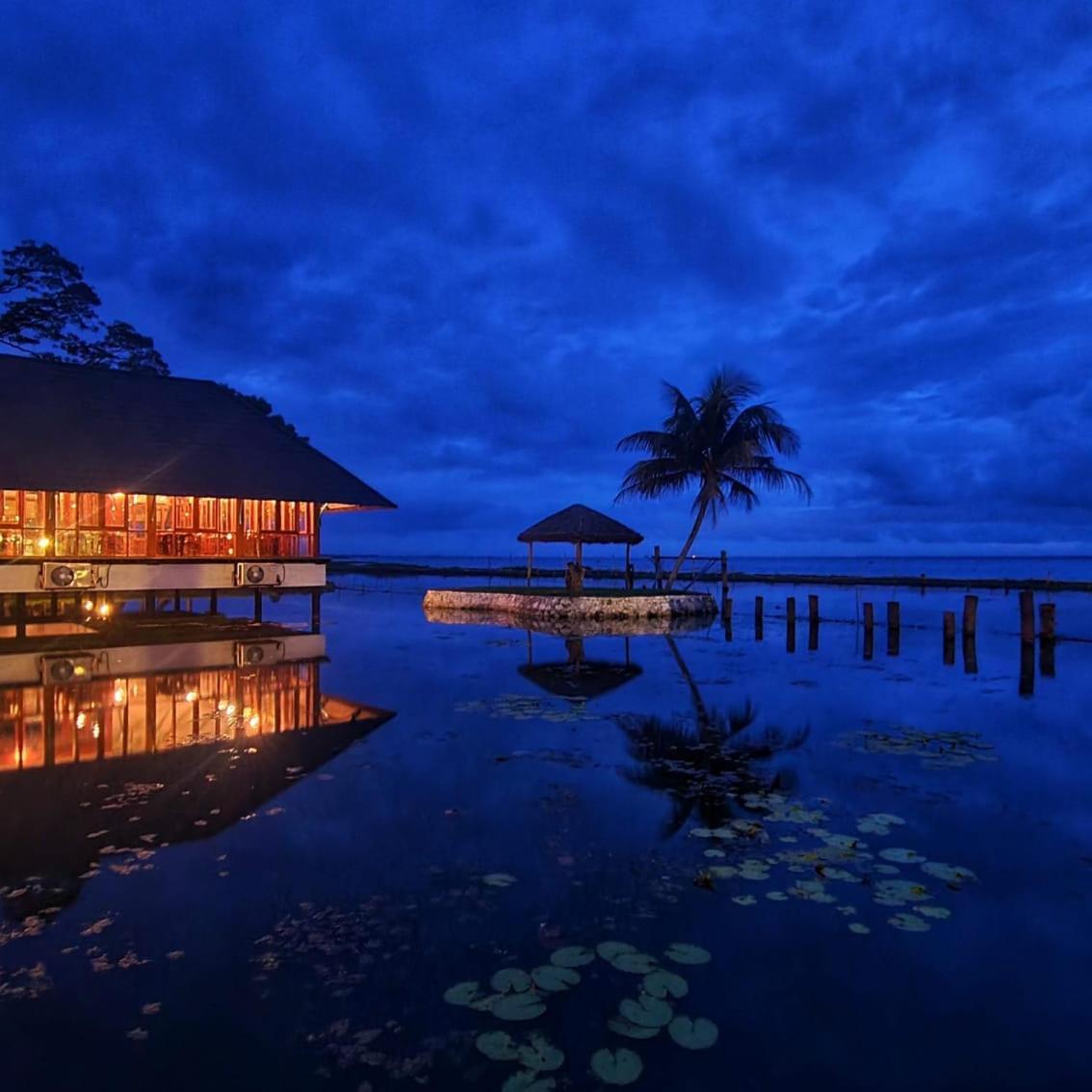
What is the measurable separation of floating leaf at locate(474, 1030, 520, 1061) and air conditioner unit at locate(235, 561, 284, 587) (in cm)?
1852

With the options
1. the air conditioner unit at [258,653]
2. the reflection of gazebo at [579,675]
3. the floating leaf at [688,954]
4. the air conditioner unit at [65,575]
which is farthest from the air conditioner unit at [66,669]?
the floating leaf at [688,954]

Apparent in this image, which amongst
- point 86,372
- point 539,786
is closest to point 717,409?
point 86,372

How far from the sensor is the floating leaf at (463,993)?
12.0 feet

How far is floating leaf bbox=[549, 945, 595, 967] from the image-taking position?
3982mm

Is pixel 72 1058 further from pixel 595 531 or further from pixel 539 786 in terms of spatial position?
pixel 595 531

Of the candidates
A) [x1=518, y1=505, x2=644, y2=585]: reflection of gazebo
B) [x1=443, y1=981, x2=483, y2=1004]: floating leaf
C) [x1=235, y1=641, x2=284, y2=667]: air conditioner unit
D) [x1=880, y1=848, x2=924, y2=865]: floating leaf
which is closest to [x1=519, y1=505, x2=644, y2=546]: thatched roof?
[x1=518, y1=505, x2=644, y2=585]: reflection of gazebo

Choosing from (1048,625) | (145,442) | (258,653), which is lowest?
(258,653)

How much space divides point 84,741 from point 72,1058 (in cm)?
620

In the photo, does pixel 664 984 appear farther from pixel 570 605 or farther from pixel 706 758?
pixel 570 605

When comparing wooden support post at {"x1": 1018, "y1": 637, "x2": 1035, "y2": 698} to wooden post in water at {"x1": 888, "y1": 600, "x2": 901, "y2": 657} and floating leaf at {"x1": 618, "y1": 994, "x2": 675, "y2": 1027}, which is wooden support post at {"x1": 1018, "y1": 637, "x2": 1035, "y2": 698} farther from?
floating leaf at {"x1": 618, "y1": 994, "x2": 675, "y2": 1027}

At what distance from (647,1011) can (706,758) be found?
485 cm

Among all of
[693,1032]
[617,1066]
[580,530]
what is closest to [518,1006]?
[617,1066]

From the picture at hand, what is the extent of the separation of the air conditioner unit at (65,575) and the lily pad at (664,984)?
18.7 metres

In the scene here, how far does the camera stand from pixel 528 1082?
313cm
